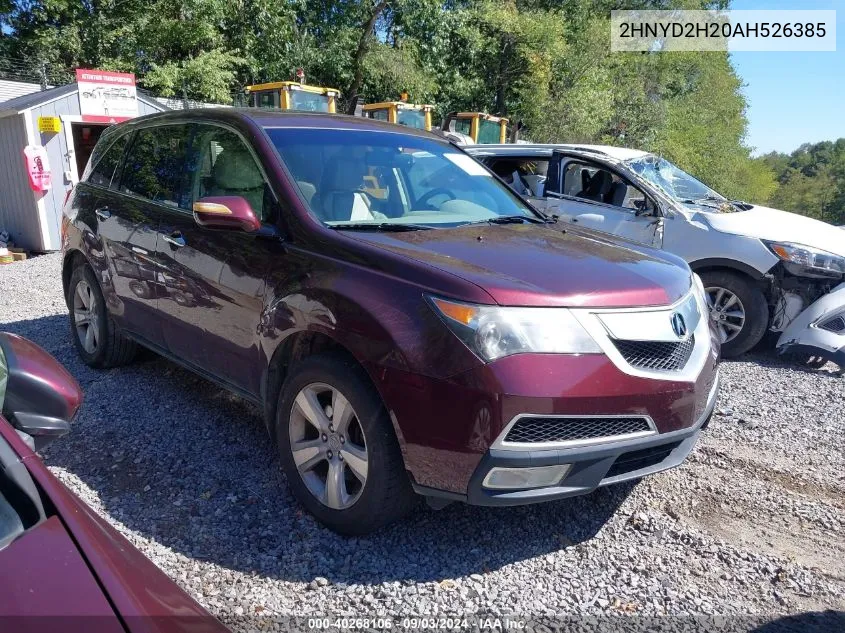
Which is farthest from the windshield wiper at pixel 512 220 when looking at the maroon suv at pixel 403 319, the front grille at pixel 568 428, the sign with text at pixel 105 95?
the sign with text at pixel 105 95

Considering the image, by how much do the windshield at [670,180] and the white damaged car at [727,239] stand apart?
Result: 0.05 feet

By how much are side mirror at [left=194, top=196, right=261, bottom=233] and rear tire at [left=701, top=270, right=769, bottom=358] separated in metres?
4.16

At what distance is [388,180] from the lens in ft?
11.8

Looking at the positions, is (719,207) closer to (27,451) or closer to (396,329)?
(396,329)

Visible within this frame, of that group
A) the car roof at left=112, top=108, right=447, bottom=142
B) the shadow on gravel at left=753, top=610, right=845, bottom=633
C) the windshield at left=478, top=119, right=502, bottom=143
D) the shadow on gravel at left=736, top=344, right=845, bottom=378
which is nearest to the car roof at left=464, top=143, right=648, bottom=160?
the shadow on gravel at left=736, top=344, right=845, bottom=378

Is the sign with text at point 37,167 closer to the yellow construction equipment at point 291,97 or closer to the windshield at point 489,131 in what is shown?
the yellow construction equipment at point 291,97

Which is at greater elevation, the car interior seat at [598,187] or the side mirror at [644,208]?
the car interior seat at [598,187]

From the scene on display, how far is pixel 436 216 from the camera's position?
11.4 feet

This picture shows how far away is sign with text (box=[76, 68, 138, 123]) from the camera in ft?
36.8

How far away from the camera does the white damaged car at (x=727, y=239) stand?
5398 millimetres

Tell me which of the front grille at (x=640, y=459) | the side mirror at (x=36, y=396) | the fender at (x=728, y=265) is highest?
the side mirror at (x=36, y=396)

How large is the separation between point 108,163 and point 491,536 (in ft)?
12.7

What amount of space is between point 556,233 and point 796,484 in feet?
6.33

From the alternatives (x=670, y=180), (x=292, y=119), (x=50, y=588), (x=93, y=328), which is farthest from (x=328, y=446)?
(x=670, y=180)
